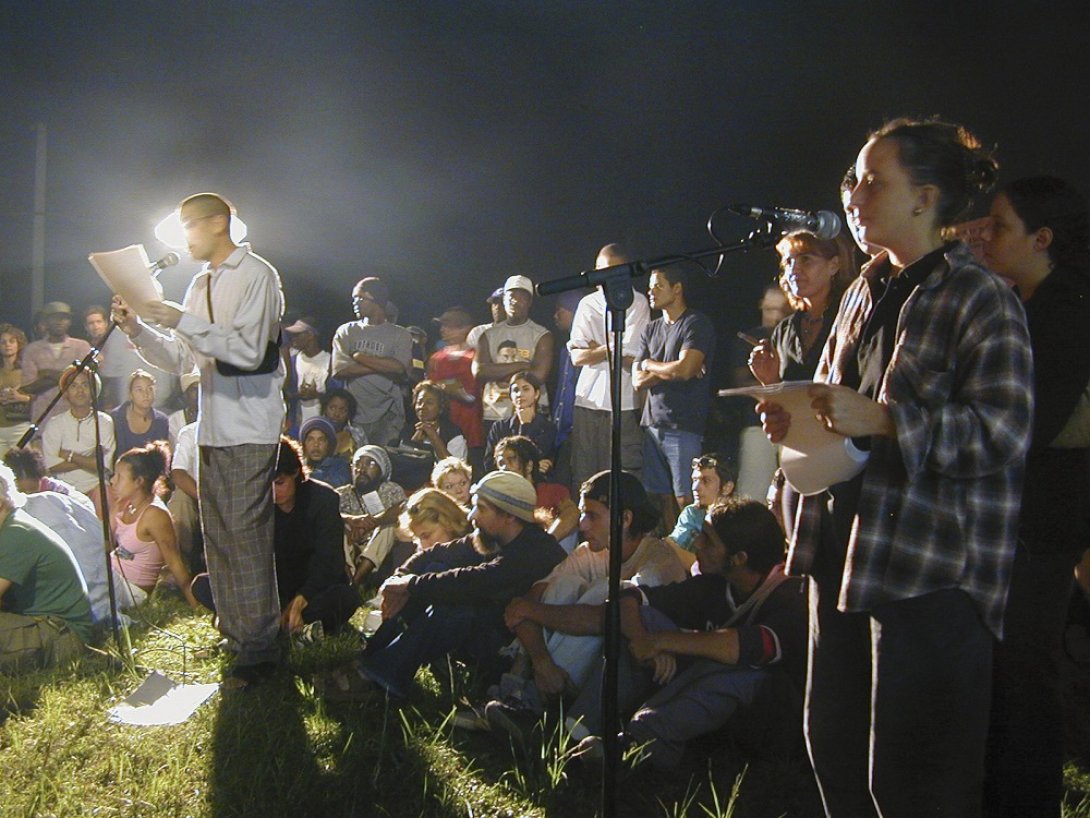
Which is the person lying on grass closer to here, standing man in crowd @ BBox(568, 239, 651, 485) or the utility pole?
standing man in crowd @ BBox(568, 239, 651, 485)

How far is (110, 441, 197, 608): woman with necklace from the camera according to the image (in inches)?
214

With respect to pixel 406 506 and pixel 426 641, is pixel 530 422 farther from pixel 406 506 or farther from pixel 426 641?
pixel 426 641

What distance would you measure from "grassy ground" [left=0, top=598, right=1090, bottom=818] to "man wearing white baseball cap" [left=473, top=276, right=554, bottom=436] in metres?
2.92

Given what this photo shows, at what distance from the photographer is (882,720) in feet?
5.53

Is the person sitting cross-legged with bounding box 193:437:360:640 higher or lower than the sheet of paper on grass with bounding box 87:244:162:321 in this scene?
lower

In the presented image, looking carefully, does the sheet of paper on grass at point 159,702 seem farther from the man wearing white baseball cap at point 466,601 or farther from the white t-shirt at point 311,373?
the white t-shirt at point 311,373

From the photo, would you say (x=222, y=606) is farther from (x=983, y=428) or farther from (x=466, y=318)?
(x=466, y=318)

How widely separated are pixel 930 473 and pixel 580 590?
2221mm

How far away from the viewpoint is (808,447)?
174 cm

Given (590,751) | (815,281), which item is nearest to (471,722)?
(590,751)

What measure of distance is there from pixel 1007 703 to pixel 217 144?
11.3m

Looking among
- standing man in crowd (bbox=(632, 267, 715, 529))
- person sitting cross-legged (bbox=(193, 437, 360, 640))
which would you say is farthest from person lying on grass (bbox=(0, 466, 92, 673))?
standing man in crowd (bbox=(632, 267, 715, 529))

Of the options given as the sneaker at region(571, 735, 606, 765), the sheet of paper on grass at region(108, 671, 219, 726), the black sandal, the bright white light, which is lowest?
the sheet of paper on grass at region(108, 671, 219, 726)

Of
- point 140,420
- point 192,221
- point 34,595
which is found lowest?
point 34,595
